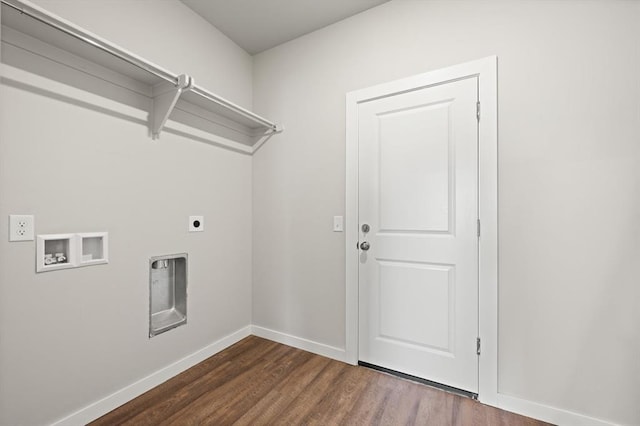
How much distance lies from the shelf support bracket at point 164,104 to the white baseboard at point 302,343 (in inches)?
73.1

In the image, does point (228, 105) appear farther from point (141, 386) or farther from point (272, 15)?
point (141, 386)

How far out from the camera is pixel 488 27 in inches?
67.6

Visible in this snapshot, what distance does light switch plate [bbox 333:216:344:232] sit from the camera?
222 centimetres

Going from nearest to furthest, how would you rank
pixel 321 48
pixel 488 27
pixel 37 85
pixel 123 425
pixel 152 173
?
pixel 37 85 → pixel 123 425 → pixel 488 27 → pixel 152 173 → pixel 321 48

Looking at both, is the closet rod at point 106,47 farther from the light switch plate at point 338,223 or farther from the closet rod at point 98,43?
the light switch plate at point 338,223

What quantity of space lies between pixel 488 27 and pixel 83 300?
2835 millimetres

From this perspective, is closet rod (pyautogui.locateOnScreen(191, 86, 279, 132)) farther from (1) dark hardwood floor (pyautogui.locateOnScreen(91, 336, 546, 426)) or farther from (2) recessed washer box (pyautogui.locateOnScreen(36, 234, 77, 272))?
(1) dark hardwood floor (pyautogui.locateOnScreen(91, 336, 546, 426))

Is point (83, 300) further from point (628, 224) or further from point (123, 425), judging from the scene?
point (628, 224)

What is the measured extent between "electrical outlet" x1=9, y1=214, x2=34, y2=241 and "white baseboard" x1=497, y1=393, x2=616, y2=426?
8.71 feet

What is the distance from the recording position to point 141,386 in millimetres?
1763

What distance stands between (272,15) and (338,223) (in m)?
1.71

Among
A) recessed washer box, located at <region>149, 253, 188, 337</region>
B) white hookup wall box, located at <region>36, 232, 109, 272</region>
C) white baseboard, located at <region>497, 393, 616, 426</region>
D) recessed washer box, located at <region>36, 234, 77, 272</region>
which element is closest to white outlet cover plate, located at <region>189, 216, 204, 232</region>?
recessed washer box, located at <region>149, 253, 188, 337</region>

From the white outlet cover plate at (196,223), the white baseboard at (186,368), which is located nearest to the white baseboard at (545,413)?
the white baseboard at (186,368)

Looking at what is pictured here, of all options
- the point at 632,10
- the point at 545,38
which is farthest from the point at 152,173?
the point at 632,10
